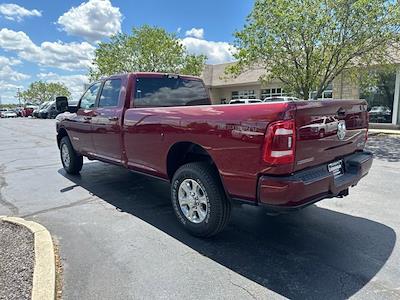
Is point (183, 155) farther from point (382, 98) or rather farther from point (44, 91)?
point (44, 91)

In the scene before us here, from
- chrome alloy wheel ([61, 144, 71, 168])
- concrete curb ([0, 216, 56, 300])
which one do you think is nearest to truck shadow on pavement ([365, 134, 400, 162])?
chrome alloy wheel ([61, 144, 71, 168])

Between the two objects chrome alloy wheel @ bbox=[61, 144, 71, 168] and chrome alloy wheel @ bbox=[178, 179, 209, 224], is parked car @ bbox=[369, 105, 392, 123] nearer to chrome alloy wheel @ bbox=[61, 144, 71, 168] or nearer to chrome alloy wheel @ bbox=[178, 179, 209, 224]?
chrome alloy wheel @ bbox=[61, 144, 71, 168]

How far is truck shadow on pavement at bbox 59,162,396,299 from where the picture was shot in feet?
9.67

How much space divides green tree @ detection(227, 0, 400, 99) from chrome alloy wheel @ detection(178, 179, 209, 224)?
1080 centimetres

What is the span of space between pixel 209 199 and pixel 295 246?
109 cm

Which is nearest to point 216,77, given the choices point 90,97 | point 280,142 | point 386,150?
point 386,150

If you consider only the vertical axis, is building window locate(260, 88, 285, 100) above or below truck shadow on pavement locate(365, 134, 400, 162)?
above

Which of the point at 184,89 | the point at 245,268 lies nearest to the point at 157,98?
the point at 184,89

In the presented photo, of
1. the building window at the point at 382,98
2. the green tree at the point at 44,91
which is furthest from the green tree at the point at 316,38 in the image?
the green tree at the point at 44,91

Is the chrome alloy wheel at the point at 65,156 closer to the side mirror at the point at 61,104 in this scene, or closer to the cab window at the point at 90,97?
the side mirror at the point at 61,104

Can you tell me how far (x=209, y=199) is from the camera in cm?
366

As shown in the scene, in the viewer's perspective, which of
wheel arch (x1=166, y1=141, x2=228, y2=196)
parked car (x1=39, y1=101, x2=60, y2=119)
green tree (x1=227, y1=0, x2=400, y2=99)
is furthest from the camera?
parked car (x1=39, y1=101, x2=60, y2=119)

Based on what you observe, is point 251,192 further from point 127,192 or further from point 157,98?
point 127,192

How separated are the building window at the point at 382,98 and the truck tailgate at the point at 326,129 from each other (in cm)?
1656
